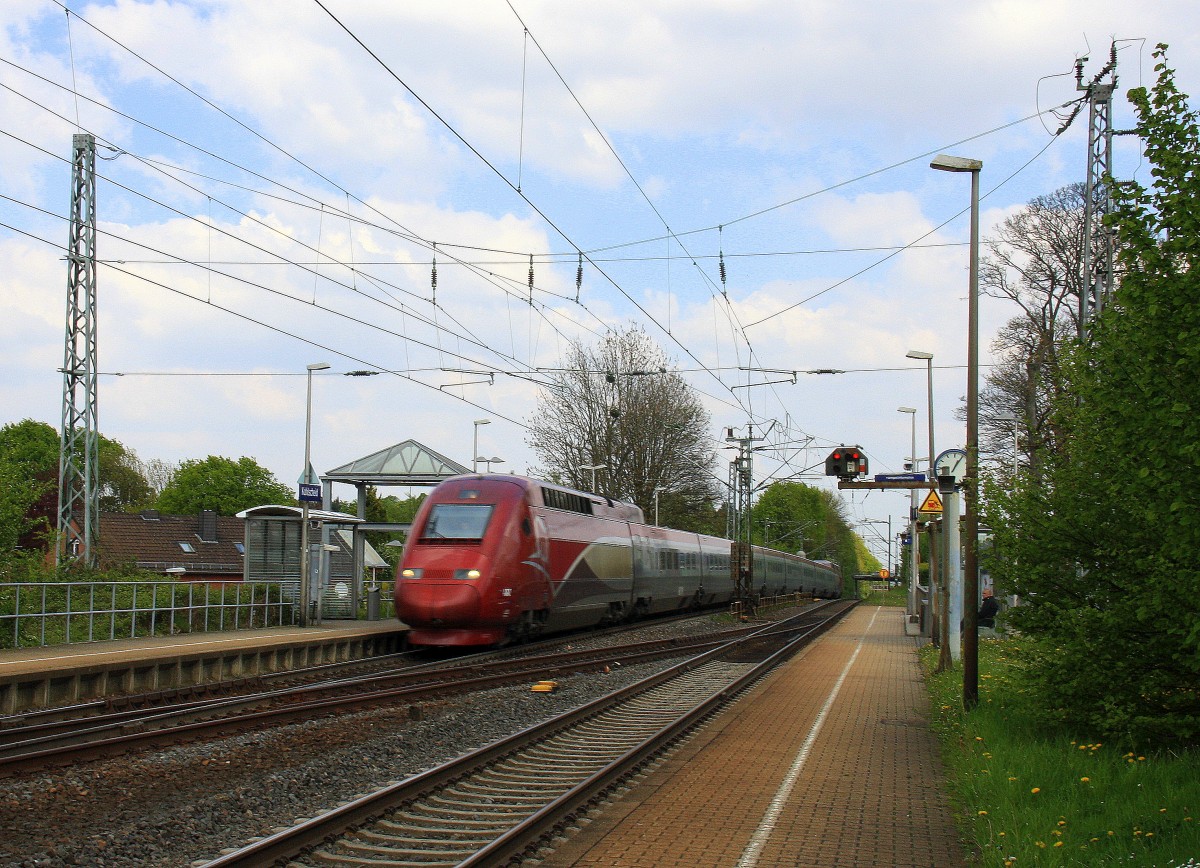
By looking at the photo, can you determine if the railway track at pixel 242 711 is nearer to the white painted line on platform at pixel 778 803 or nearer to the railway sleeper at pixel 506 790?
the railway sleeper at pixel 506 790

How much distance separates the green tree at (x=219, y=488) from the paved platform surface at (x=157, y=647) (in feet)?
214

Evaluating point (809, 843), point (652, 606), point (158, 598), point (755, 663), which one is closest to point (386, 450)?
point (652, 606)

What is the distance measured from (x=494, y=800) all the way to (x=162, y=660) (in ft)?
29.0

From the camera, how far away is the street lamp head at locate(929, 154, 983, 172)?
15.5m

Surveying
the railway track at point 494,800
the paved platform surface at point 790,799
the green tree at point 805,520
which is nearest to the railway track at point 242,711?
the railway track at point 494,800

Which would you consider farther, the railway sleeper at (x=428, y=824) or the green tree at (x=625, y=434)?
the green tree at (x=625, y=434)

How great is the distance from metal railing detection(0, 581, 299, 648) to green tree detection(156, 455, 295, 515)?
208 feet

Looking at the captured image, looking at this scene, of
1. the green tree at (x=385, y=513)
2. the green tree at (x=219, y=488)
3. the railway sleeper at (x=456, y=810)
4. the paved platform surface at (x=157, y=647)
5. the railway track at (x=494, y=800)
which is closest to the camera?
the railway track at (x=494, y=800)

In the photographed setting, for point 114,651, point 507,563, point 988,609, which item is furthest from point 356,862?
point 988,609

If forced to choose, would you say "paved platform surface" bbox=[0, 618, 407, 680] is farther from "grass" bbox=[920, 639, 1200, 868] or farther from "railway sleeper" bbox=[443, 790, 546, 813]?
"grass" bbox=[920, 639, 1200, 868]

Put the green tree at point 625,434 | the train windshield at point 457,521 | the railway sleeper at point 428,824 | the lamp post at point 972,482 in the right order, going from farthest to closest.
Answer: the green tree at point 625,434, the train windshield at point 457,521, the lamp post at point 972,482, the railway sleeper at point 428,824

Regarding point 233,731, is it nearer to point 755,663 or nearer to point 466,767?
point 466,767

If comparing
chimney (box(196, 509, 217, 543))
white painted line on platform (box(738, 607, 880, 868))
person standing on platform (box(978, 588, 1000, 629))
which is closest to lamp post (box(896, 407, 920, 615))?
person standing on platform (box(978, 588, 1000, 629))

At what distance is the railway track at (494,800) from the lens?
7.32m
